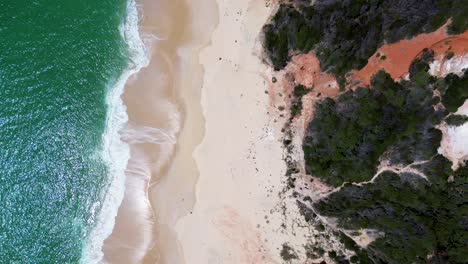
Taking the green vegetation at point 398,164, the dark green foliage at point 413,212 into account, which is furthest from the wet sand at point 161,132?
the dark green foliage at point 413,212

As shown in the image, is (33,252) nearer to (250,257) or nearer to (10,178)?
(10,178)

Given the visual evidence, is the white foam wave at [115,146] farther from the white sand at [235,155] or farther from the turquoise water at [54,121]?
the white sand at [235,155]

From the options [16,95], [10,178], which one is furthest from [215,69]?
[10,178]

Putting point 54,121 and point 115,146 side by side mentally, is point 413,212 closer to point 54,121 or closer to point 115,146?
point 115,146

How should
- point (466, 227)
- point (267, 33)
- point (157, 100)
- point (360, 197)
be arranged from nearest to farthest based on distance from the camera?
point (466, 227)
point (360, 197)
point (267, 33)
point (157, 100)

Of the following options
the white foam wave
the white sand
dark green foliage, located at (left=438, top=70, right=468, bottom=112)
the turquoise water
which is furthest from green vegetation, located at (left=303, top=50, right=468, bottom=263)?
the turquoise water

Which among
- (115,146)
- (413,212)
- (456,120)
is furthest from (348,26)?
(115,146)

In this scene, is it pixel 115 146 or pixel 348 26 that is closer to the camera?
A: pixel 348 26
